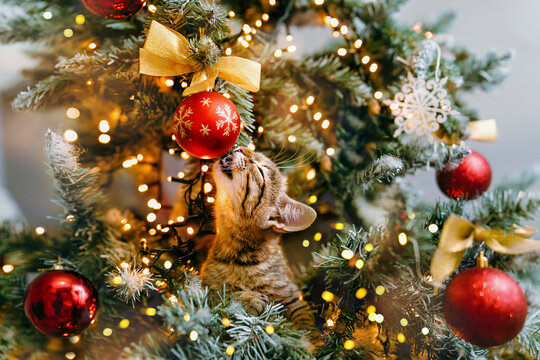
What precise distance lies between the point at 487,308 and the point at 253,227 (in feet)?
1.08

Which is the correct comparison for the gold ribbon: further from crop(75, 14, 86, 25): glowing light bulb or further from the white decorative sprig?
crop(75, 14, 86, 25): glowing light bulb

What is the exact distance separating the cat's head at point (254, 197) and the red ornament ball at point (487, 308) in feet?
0.76

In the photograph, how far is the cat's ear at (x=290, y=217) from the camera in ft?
1.82

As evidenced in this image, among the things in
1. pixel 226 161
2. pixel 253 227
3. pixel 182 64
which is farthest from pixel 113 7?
pixel 253 227

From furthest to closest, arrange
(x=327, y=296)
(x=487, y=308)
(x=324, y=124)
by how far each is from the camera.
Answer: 1. (x=324, y=124)
2. (x=327, y=296)
3. (x=487, y=308)

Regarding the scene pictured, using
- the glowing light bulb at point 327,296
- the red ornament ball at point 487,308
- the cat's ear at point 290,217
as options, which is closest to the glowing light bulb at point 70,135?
the cat's ear at point 290,217

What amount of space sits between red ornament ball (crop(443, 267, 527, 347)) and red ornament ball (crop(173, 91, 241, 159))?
0.35 m

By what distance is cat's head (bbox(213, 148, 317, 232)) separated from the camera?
55cm

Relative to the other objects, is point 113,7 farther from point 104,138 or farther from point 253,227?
point 253,227

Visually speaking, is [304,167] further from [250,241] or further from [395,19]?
[395,19]

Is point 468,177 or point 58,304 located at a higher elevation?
point 468,177

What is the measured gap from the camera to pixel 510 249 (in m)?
0.45

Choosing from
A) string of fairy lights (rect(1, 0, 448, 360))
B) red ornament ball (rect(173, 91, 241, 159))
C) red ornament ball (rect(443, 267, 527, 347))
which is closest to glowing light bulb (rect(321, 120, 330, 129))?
string of fairy lights (rect(1, 0, 448, 360))

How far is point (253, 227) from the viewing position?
1.82ft
